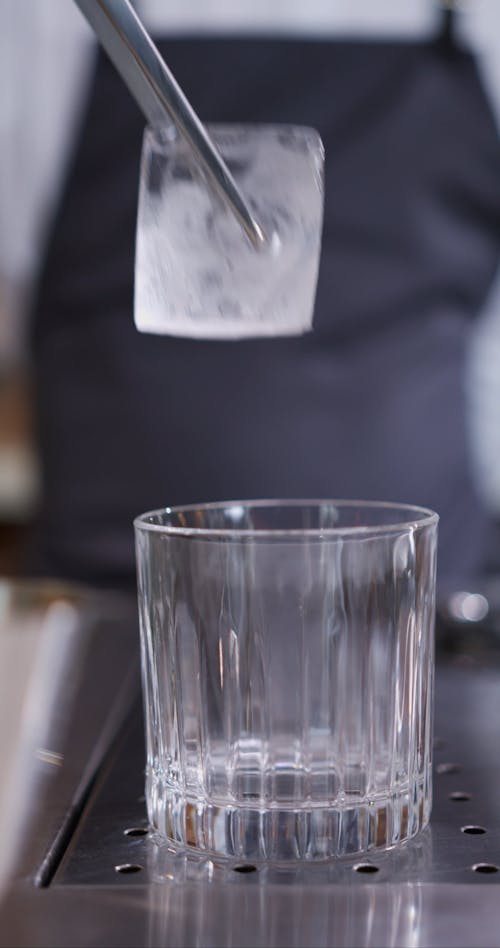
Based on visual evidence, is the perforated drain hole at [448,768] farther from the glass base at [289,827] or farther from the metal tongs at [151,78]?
the metal tongs at [151,78]

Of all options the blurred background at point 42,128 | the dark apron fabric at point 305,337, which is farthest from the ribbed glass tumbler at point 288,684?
the blurred background at point 42,128

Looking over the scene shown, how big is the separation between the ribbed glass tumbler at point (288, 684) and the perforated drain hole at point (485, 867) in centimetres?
2

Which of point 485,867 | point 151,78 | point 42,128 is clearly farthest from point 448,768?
point 42,128

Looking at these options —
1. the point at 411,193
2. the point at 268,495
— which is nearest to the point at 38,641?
the point at 268,495

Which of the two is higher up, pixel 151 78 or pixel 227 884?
pixel 151 78

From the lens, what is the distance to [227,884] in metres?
0.29

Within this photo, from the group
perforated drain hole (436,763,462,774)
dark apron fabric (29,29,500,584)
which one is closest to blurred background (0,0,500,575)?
dark apron fabric (29,29,500,584)

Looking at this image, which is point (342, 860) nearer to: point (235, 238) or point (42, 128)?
point (235, 238)

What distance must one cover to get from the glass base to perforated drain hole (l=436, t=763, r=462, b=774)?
61mm

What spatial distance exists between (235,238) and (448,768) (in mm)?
176

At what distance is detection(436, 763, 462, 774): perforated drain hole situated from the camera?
15.1 inches

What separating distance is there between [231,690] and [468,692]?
0.19 meters

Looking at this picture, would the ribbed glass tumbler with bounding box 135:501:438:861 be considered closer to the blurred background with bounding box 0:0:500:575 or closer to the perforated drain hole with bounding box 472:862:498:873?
the perforated drain hole with bounding box 472:862:498:873

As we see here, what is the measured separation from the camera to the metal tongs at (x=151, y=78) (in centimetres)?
30
